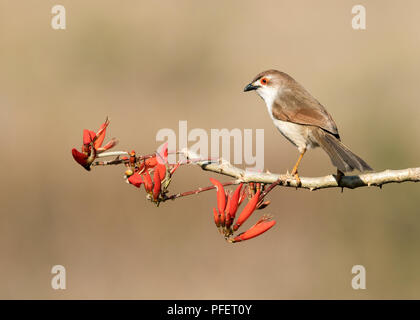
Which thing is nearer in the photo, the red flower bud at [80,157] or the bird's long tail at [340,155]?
the red flower bud at [80,157]

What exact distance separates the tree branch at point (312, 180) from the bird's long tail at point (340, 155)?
15.8 inches

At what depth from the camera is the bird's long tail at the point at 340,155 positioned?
4219 mm

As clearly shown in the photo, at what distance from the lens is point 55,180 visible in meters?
10.5

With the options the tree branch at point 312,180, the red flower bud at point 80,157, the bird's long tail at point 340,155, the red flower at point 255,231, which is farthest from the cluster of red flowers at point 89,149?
the bird's long tail at point 340,155

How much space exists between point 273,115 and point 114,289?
5.09 metres

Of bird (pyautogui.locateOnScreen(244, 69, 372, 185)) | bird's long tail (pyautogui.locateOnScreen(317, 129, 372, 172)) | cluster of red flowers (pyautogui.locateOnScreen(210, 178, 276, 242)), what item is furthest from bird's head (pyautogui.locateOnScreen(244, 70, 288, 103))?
cluster of red flowers (pyautogui.locateOnScreen(210, 178, 276, 242))

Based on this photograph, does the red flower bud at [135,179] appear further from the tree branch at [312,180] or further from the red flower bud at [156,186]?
the tree branch at [312,180]

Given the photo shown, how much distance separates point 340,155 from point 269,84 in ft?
4.67

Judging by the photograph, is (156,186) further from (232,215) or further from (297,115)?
(297,115)

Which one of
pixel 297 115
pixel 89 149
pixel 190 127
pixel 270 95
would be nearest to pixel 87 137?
pixel 89 149

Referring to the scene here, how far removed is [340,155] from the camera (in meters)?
4.62

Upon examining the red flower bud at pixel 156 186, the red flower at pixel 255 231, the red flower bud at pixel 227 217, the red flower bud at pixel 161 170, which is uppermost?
the red flower bud at pixel 161 170

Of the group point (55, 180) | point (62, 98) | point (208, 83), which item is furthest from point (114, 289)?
point (208, 83)

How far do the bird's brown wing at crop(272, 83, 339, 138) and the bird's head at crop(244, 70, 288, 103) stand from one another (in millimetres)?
81
